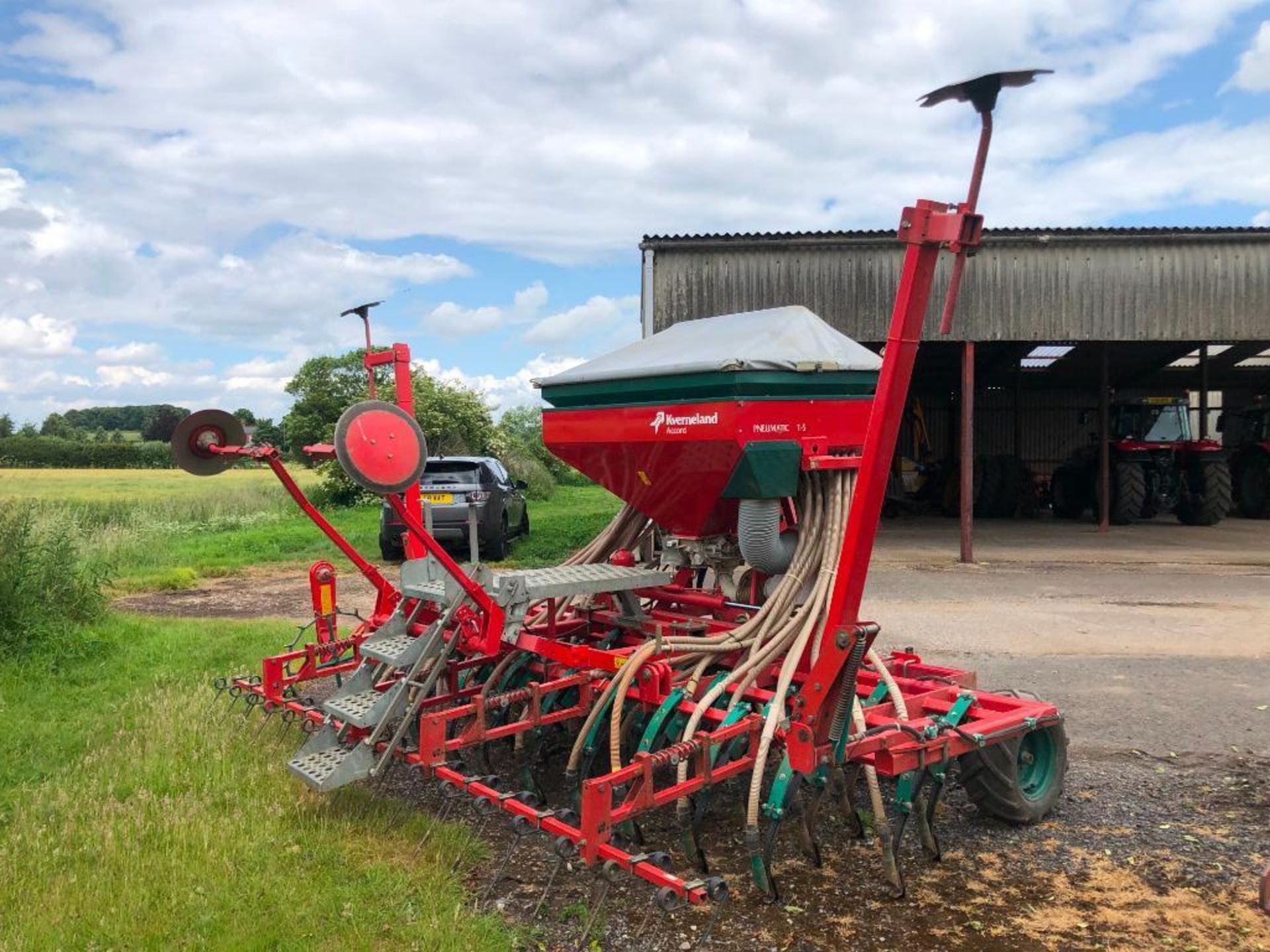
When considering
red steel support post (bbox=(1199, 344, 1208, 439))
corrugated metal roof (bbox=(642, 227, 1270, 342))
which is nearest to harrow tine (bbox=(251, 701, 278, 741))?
corrugated metal roof (bbox=(642, 227, 1270, 342))

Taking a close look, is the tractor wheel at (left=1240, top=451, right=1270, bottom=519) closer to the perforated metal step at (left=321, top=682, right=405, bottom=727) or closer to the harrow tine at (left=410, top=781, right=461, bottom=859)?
the harrow tine at (left=410, top=781, right=461, bottom=859)

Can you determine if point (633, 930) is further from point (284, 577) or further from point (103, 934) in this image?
point (284, 577)

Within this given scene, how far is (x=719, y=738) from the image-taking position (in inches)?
137

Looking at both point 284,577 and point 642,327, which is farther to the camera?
point 642,327

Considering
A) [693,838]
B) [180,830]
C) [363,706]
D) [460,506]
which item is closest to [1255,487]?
[460,506]

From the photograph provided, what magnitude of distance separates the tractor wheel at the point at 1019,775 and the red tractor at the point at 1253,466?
1834cm

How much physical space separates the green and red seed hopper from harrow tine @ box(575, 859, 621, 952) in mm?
1864

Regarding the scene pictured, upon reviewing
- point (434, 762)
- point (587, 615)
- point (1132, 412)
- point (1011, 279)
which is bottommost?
→ point (434, 762)

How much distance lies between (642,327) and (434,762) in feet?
34.6

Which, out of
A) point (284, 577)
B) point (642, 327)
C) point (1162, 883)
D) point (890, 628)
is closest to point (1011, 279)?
point (642, 327)

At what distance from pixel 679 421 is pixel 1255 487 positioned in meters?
19.5

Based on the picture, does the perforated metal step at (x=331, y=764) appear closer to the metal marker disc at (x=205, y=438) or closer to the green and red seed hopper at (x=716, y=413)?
the metal marker disc at (x=205, y=438)

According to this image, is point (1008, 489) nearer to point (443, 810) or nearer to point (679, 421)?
point (679, 421)

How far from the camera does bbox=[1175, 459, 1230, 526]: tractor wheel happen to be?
17.4 m
